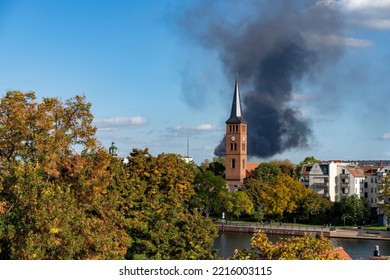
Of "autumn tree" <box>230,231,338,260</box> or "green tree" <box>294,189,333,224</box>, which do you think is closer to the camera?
"autumn tree" <box>230,231,338,260</box>

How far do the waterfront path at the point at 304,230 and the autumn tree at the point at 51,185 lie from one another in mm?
30166

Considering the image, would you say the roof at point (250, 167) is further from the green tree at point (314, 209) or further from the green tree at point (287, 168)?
the green tree at point (314, 209)

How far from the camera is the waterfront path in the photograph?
4647 cm

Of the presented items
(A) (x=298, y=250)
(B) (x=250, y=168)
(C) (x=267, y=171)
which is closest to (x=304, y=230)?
(C) (x=267, y=171)

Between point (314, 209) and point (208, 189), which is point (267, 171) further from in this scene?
point (314, 209)

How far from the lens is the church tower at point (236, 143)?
74250mm

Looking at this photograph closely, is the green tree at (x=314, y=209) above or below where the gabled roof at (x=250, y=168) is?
below

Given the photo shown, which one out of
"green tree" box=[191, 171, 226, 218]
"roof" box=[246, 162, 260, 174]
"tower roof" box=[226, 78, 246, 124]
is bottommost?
"green tree" box=[191, 171, 226, 218]

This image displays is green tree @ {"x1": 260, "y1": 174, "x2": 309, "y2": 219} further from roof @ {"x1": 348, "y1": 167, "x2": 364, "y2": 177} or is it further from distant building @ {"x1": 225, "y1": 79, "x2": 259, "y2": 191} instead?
distant building @ {"x1": 225, "y1": 79, "x2": 259, "y2": 191}

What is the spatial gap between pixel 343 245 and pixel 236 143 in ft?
116

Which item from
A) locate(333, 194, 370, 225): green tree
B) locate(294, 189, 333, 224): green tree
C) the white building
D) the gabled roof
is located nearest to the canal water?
locate(294, 189, 333, 224): green tree

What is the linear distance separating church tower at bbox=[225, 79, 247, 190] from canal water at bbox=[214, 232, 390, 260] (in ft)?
81.4

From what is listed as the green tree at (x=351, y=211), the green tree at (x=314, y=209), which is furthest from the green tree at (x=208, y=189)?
the green tree at (x=351, y=211)

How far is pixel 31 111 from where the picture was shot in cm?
1586
